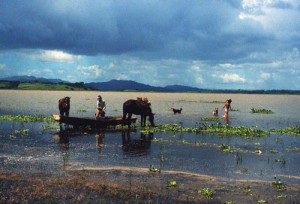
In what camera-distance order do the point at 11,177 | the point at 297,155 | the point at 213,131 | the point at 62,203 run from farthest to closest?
the point at 213,131 → the point at 297,155 → the point at 11,177 → the point at 62,203

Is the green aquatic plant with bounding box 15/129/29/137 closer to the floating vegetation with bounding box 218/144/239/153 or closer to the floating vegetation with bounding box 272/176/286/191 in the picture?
the floating vegetation with bounding box 218/144/239/153

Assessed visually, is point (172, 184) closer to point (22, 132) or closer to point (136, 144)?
point (136, 144)

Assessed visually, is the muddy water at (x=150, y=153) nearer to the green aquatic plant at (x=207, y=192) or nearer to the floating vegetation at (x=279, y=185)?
the floating vegetation at (x=279, y=185)

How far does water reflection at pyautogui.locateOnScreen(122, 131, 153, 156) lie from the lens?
2277cm

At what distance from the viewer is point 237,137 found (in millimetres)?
30609

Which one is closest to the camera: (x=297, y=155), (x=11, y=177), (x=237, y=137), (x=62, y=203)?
(x=62, y=203)

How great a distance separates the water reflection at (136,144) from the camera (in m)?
22.8

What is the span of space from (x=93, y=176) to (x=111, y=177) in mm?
740

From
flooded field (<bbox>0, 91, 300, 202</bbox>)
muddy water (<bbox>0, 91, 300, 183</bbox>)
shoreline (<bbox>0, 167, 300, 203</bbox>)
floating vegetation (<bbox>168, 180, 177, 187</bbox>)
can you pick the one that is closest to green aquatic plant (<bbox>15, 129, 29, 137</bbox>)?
flooded field (<bbox>0, 91, 300, 202</bbox>)

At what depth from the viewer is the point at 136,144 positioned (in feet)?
83.8

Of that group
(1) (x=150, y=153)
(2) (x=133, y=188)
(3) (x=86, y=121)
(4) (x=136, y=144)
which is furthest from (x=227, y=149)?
(3) (x=86, y=121)

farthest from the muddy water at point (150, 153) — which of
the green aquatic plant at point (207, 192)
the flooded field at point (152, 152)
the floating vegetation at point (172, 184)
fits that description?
the green aquatic plant at point (207, 192)

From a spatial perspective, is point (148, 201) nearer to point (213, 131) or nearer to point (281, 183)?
point (281, 183)

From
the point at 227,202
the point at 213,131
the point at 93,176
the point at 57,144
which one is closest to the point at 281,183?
the point at 227,202
